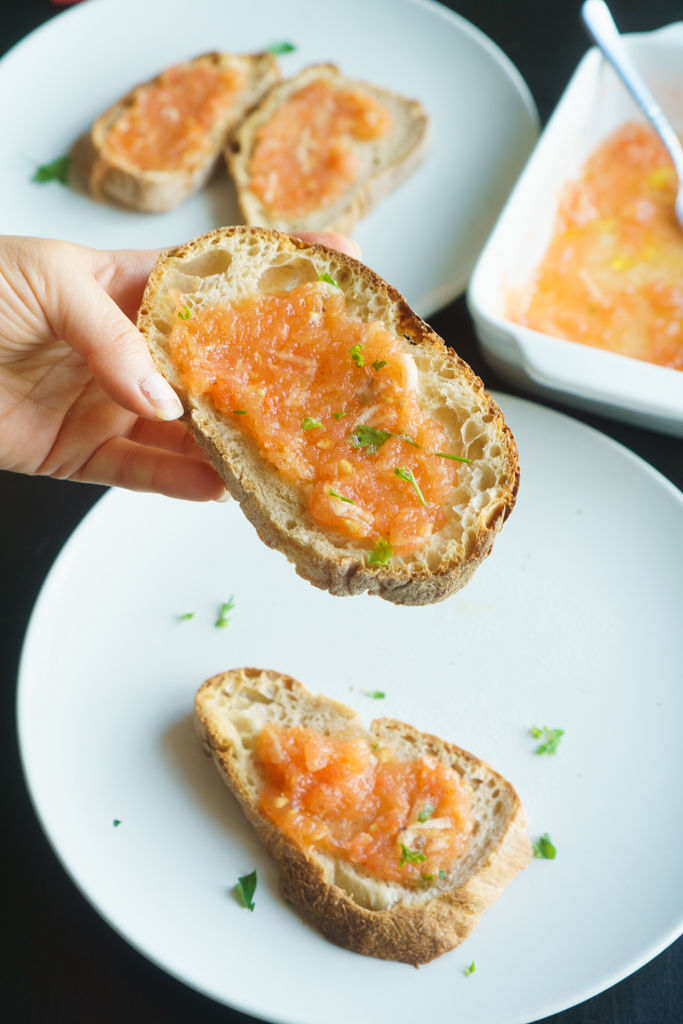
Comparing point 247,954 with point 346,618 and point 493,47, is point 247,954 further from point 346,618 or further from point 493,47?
point 493,47

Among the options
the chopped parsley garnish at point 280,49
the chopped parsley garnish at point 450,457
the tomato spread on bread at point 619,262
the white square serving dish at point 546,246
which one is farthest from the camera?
the chopped parsley garnish at point 280,49

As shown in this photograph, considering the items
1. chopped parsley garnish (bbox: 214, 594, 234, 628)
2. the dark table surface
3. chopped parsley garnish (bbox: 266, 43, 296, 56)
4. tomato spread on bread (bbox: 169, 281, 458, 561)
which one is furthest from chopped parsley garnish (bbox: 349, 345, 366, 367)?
chopped parsley garnish (bbox: 266, 43, 296, 56)

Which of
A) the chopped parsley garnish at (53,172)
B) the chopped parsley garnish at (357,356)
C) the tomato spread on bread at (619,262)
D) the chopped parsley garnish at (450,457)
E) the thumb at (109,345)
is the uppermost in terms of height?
the thumb at (109,345)

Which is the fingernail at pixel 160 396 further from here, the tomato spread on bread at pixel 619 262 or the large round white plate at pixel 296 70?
the tomato spread on bread at pixel 619 262

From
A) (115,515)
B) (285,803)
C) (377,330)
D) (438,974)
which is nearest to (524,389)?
(377,330)

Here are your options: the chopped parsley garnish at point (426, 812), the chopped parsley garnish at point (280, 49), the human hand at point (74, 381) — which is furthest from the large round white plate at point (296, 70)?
the chopped parsley garnish at point (426, 812)

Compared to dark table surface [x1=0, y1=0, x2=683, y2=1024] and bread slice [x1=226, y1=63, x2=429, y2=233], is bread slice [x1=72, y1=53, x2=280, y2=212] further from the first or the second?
dark table surface [x1=0, y1=0, x2=683, y2=1024]
